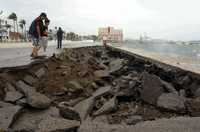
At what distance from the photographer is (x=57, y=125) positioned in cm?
573

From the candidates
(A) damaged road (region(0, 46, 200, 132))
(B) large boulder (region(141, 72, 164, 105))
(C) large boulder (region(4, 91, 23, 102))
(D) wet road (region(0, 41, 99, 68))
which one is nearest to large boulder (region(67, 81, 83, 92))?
(A) damaged road (region(0, 46, 200, 132))

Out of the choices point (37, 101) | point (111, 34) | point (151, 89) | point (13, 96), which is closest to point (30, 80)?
point (13, 96)

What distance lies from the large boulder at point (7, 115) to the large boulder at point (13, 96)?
48cm

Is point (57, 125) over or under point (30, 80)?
under

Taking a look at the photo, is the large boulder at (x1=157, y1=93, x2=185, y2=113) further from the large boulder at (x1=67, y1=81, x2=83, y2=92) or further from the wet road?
the wet road

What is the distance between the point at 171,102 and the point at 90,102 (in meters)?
1.83

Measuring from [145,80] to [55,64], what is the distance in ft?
14.3

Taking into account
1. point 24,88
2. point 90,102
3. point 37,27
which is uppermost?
point 37,27

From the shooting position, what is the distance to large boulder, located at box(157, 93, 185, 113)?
22.8ft

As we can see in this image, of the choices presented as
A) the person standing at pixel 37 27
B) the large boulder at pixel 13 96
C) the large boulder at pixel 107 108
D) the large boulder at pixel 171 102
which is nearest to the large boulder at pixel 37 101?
the large boulder at pixel 13 96

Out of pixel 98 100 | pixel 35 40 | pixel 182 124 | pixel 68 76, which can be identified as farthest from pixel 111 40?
pixel 182 124

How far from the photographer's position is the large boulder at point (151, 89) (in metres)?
7.66

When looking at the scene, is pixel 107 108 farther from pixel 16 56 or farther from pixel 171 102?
pixel 16 56

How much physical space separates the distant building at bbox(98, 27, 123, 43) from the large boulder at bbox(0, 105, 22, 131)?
23111mm
